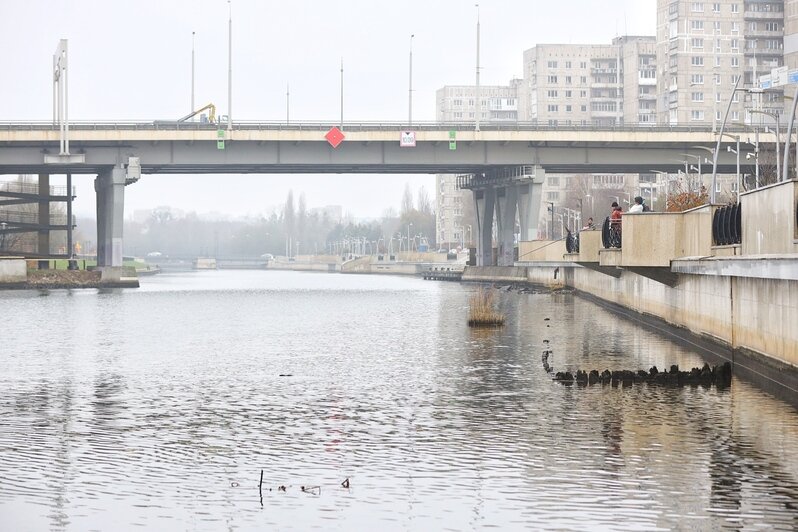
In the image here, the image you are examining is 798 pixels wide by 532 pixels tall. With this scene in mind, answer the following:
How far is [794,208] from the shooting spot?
26266 millimetres

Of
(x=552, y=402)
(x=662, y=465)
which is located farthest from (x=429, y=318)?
(x=662, y=465)

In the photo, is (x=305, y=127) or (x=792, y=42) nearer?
(x=305, y=127)

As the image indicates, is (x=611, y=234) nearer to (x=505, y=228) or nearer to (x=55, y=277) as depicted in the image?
(x=55, y=277)

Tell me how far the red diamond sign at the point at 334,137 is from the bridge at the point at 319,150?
338mm

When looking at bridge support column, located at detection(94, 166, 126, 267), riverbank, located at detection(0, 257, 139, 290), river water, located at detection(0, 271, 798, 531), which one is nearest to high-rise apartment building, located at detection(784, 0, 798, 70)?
bridge support column, located at detection(94, 166, 126, 267)

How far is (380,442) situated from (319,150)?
82028 millimetres

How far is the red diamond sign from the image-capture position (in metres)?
100

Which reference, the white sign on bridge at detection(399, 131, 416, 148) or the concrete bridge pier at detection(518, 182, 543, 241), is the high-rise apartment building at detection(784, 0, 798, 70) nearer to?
the concrete bridge pier at detection(518, 182, 543, 241)

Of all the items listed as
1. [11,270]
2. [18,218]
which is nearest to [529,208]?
[11,270]

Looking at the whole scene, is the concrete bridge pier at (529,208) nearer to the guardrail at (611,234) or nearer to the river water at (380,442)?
the guardrail at (611,234)

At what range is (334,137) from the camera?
328ft

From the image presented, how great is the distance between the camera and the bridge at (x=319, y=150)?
99438 mm

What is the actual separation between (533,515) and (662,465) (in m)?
4.02

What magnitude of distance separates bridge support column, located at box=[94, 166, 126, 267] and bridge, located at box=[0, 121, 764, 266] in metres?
0.10
